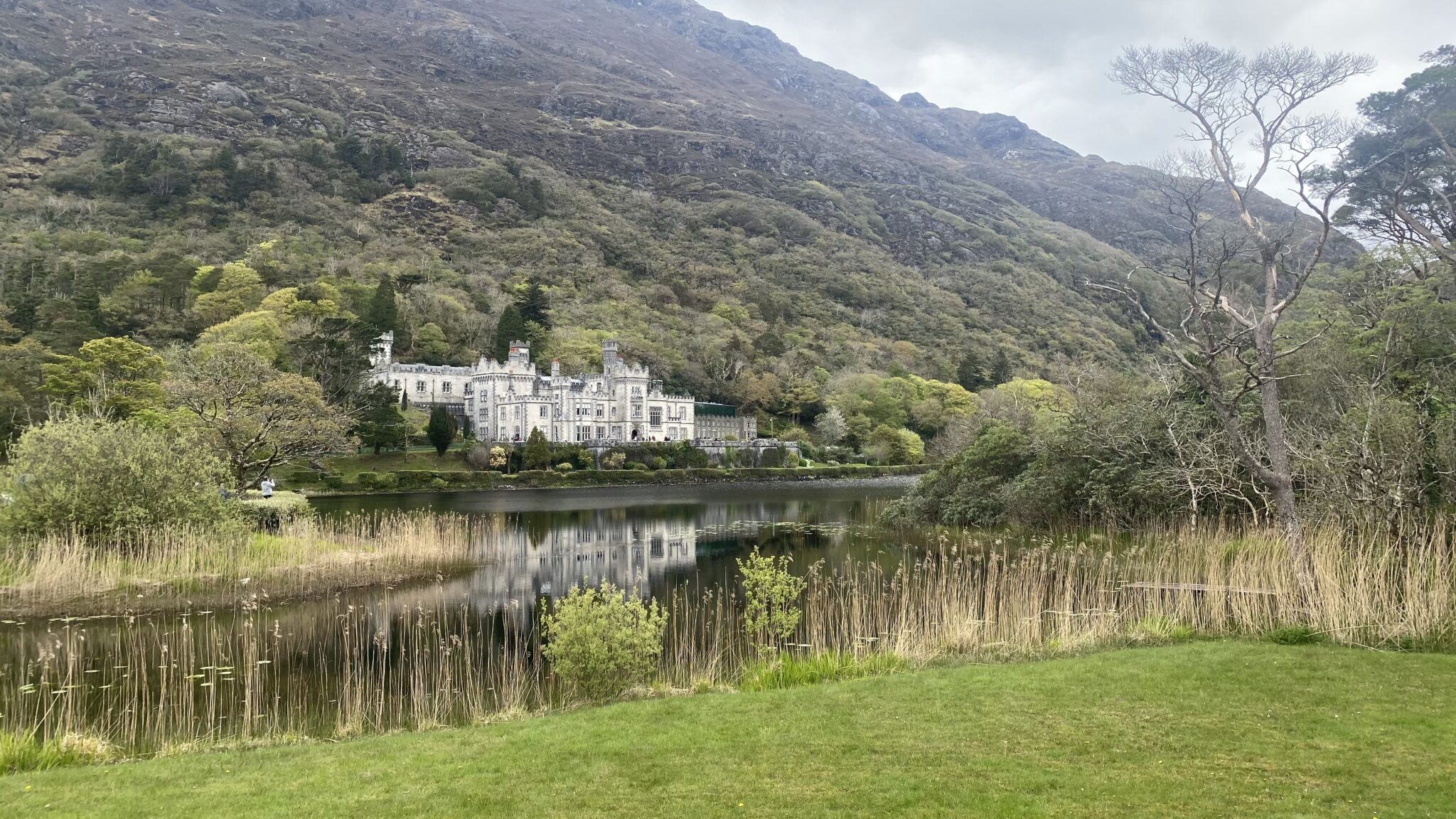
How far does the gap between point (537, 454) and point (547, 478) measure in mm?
3238

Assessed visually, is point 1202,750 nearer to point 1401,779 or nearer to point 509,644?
point 1401,779

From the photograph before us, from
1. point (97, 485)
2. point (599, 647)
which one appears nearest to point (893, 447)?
point (97, 485)

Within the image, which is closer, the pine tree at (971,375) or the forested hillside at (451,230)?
the forested hillside at (451,230)

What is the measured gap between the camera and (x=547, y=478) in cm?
5316

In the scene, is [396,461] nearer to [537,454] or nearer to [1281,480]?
[537,454]

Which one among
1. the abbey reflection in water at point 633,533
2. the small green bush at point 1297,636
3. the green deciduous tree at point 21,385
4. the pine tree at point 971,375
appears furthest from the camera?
the pine tree at point 971,375

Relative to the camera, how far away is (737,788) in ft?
18.2

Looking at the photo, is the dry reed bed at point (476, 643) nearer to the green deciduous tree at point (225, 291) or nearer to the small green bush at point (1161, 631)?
the small green bush at point (1161, 631)

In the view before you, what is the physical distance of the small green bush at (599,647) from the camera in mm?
8961

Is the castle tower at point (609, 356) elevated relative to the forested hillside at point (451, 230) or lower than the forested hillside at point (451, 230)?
lower

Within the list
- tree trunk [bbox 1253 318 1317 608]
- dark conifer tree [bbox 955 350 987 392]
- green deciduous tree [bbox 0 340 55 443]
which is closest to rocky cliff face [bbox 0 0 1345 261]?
dark conifer tree [bbox 955 350 987 392]

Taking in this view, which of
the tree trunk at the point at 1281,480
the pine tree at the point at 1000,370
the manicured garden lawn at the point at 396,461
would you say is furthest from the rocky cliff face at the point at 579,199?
the tree trunk at the point at 1281,480

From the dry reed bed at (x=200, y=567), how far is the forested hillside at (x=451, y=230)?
2905cm

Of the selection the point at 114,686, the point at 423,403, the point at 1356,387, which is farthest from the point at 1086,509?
the point at 423,403
